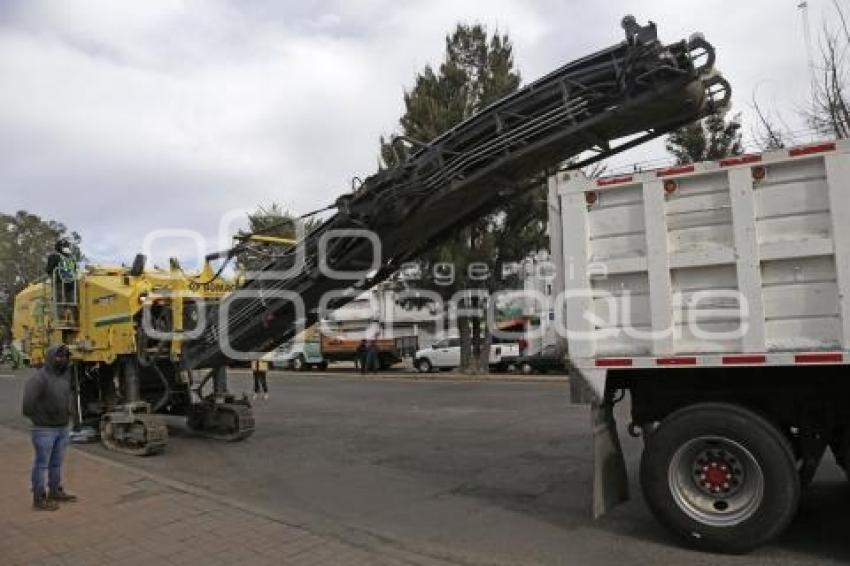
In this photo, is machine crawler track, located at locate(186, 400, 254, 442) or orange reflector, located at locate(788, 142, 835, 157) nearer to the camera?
orange reflector, located at locate(788, 142, 835, 157)

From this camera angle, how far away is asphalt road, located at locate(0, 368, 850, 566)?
612 centimetres

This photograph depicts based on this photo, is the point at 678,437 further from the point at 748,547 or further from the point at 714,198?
the point at 714,198

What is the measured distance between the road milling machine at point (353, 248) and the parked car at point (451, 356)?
19.1 m

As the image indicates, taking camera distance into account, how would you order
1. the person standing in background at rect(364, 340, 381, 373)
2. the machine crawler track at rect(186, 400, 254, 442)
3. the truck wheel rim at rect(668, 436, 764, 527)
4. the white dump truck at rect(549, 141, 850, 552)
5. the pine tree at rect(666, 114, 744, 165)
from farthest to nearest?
→ the person standing in background at rect(364, 340, 381, 373) → the pine tree at rect(666, 114, 744, 165) → the machine crawler track at rect(186, 400, 254, 442) → the truck wheel rim at rect(668, 436, 764, 527) → the white dump truck at rect(549, 141, 850, 552)

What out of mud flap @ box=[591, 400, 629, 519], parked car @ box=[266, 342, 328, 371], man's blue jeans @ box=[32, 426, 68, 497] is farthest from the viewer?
parked car @ box=[266, 342, 328, 371]

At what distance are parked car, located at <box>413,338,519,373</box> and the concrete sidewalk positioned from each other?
23129 mm

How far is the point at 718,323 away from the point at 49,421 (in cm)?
609

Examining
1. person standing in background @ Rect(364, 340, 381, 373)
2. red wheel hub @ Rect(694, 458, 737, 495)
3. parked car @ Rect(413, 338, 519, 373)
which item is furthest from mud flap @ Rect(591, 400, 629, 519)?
person standing in background @ Rect(364, 340, 381, 373)

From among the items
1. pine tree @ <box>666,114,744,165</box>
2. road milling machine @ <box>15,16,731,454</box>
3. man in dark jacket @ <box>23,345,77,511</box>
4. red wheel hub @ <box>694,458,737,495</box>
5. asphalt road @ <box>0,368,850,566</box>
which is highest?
pine tree @ <box>666,114,744,165</box>

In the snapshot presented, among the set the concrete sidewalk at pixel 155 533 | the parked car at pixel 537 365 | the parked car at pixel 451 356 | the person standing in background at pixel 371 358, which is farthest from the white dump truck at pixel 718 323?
the person standing in background at pixel 371 358

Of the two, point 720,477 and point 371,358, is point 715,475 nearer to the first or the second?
point 720,477

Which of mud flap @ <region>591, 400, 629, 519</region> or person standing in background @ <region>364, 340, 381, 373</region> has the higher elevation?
person standing in background @ <region>364, 340, 381, 373</region>

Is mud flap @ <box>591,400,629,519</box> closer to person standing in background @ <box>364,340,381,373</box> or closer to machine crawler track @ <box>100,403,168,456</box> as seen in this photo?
machine crawler track @ <box>100,403,168,456</box>

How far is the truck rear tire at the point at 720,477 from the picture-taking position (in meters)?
5.66
